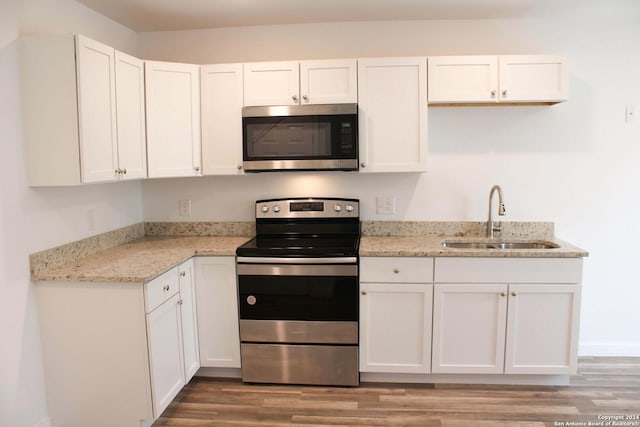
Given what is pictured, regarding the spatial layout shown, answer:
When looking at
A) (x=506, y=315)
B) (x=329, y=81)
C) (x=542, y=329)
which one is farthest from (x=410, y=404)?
(x=329, y=81)

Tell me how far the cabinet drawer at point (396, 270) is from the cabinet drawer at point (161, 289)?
1.10m

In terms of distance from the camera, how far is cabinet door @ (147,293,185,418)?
225 centimetres

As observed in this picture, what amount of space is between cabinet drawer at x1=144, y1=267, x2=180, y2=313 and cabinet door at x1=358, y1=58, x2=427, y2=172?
52.8 inches

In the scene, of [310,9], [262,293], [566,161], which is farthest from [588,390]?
[310,9]

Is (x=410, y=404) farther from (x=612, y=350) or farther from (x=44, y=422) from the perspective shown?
(x=44, y=422)

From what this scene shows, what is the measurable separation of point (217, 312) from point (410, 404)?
1305mm

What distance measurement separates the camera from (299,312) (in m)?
2.73

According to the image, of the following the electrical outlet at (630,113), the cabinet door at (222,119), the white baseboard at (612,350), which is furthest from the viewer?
the white baseboard at (612,350)

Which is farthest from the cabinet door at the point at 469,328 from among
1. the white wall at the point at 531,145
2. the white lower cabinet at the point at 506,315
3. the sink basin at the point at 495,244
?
the white wall at the point at 531,145

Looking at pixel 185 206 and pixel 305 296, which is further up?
pixel 185 206

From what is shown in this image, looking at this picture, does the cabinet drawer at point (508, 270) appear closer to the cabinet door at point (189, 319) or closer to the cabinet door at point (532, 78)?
the cabinet door at point (532, 78)

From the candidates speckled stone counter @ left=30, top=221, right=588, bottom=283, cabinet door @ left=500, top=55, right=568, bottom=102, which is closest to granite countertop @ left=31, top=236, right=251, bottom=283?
speckled stone counter @ left=30, top=221, right=588, bottom=283

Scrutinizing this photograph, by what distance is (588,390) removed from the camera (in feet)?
8.96

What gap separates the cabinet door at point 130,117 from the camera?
2492 millimetres
